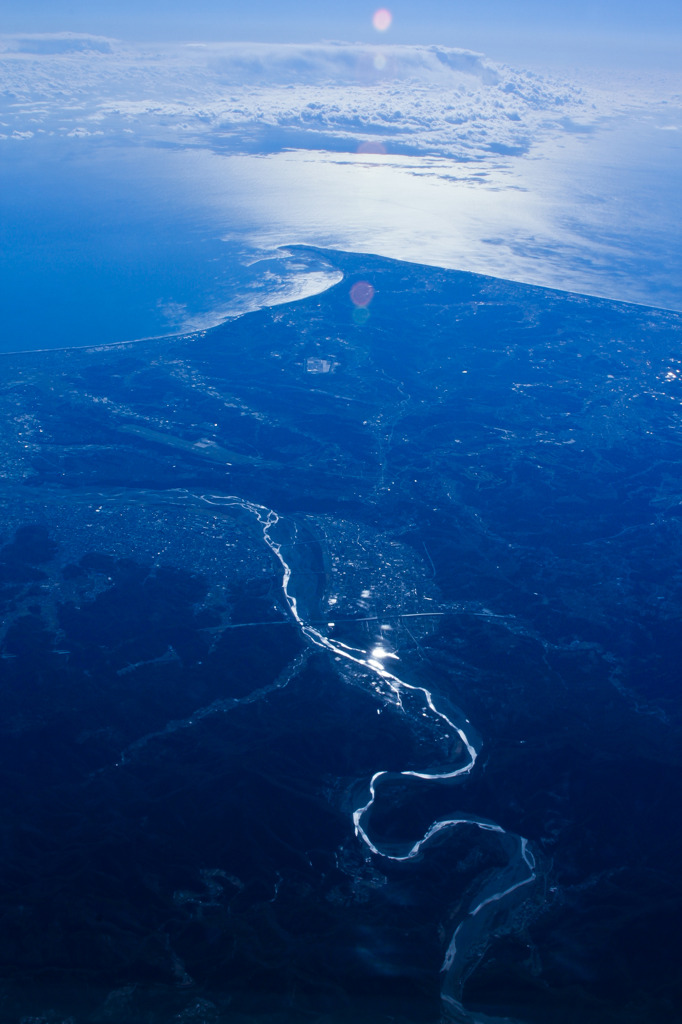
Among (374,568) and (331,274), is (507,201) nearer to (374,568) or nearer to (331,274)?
(331,274)

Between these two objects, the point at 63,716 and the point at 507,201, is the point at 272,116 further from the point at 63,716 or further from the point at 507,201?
the point at 63,716

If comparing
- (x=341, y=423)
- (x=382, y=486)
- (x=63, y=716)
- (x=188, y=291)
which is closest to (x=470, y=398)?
(x=341, y=423)

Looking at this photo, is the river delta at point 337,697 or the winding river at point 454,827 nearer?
the winding river at point 454,827

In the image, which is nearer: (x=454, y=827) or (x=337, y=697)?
Answer: (x=454, y=827)

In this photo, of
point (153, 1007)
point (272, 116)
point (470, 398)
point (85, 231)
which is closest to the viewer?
point (153, 1007)

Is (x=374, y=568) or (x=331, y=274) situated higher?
(x=331, y=274)

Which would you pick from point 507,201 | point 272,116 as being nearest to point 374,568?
point 507,201

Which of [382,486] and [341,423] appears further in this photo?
[341,423]

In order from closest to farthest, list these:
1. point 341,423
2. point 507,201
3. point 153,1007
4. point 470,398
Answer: point 153,1007
point 341,423
point 470,398
point 507,201

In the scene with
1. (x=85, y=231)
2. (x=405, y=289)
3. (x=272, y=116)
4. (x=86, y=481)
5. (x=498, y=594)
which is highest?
(x=272, y=116)

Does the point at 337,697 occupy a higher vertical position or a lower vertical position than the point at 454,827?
higher

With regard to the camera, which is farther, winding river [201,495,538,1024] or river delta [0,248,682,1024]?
river delta [0,248,682,1024]
